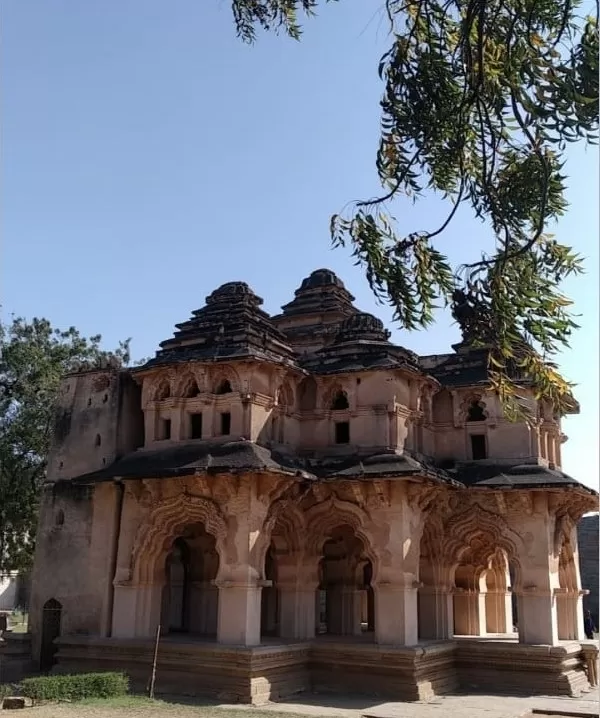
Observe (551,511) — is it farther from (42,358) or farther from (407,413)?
(42,358)

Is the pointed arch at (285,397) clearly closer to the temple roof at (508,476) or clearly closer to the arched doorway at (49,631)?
the temple roof at (508,476)

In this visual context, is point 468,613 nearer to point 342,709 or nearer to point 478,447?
point 478,447

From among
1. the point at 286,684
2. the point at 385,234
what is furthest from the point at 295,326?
the point at 385,234

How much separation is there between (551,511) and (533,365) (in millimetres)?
11166

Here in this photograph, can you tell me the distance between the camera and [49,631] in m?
18.2

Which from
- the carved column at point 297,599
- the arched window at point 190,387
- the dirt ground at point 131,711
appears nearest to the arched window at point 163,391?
the arched window at point 190,387

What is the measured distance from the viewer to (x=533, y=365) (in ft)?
27.7

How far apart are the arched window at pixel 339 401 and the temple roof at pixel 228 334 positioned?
1.43 meters

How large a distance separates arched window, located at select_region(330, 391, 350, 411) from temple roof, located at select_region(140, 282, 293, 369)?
1.43 m

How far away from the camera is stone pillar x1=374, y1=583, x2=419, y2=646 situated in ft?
53.7

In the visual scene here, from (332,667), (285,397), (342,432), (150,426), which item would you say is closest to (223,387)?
(285,397)

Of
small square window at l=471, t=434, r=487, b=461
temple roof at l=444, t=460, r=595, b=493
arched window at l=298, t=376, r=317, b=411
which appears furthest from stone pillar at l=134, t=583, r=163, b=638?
small square window at l=471, t=434, r=487, b=461

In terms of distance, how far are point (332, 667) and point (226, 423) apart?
5609 mm

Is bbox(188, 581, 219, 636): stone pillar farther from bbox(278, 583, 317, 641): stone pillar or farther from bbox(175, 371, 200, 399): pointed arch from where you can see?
bbox(175, 371, 200, 399): pointed arch
